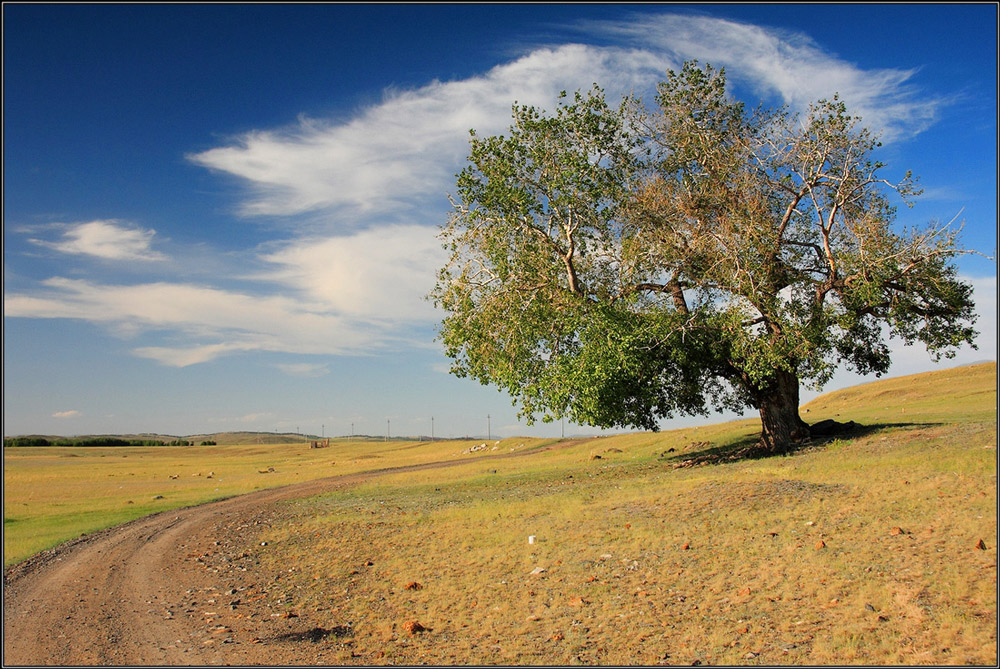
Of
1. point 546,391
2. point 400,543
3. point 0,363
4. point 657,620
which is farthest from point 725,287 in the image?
point 0,363

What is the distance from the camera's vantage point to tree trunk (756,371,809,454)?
27125mm

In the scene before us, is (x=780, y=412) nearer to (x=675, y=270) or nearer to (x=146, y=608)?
(x=675, y=270)

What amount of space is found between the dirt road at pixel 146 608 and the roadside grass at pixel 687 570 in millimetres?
673

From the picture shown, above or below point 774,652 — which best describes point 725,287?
above

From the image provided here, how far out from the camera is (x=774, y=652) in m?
8.28

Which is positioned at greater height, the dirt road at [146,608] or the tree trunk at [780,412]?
the tree trunk at [780,412]

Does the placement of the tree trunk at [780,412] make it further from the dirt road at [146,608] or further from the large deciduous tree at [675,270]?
the dirt road at [146,608]

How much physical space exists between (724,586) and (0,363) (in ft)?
49.2

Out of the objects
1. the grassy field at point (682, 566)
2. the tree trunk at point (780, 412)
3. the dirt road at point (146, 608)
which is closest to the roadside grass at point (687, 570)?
the grassy field at point (682, 566)

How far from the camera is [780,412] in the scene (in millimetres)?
27312

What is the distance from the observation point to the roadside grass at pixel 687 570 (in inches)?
342

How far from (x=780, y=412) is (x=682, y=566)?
58.4 feet

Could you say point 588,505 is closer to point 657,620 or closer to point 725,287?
point 657,620

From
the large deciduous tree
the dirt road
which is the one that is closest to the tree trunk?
the large deciduous tree
